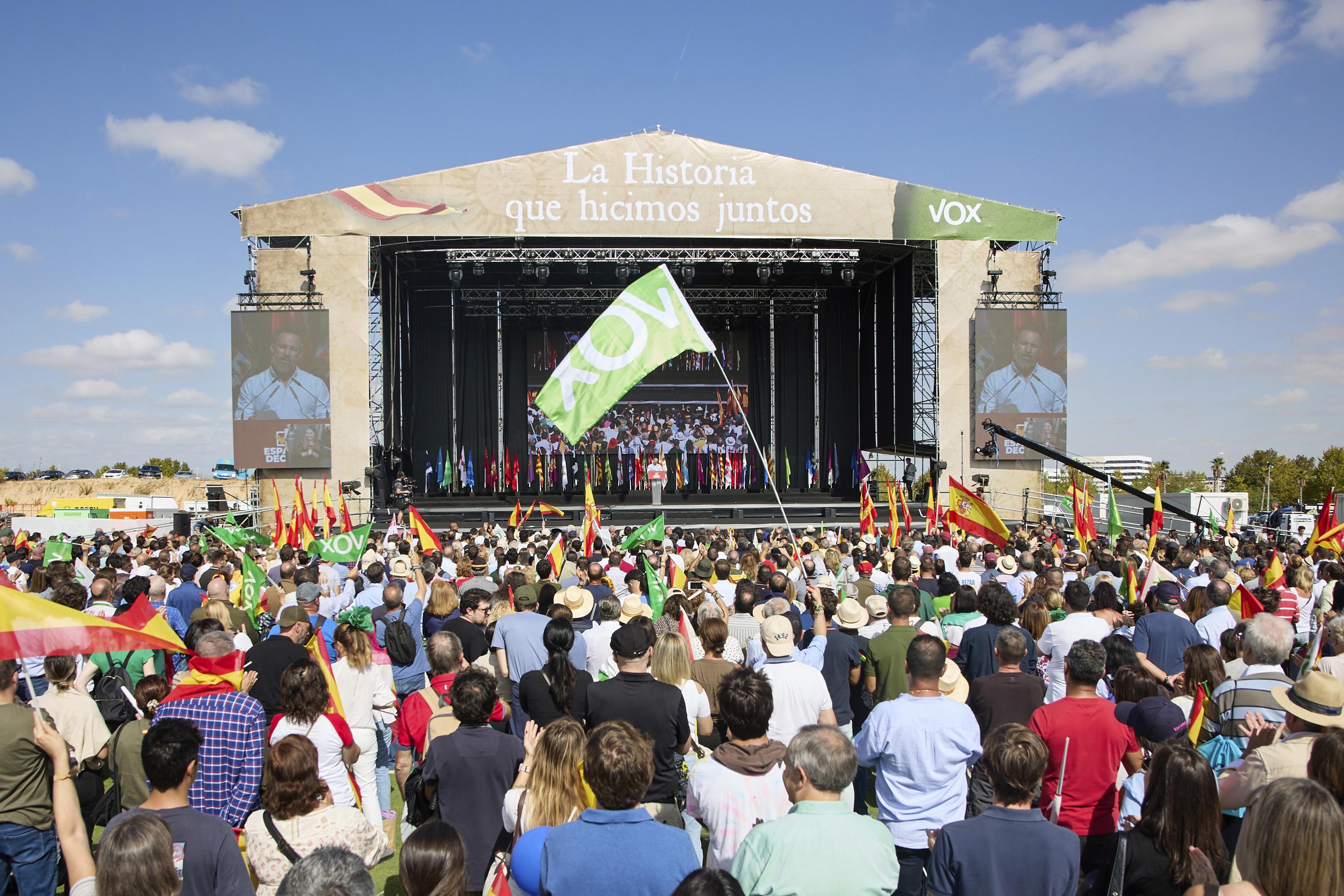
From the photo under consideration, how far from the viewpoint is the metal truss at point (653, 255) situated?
23328 mm

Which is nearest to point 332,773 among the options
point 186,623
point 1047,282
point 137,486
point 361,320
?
point 186,623

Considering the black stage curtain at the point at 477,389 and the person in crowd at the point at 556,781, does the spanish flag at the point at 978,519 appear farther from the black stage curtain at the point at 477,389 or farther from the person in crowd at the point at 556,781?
the black stage curtain at the point at 477,389

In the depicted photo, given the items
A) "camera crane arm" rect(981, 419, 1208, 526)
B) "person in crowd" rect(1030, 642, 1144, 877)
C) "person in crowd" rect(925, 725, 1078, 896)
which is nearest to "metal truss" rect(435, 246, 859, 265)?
"camera crane arm" rect(981, 419, 1208, 526)

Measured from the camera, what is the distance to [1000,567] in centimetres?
828

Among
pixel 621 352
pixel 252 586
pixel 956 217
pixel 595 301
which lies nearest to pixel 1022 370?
pixel 956 217

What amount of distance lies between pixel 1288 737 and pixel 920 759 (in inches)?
51.1

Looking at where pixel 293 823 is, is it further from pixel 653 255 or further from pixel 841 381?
pixel 841 381

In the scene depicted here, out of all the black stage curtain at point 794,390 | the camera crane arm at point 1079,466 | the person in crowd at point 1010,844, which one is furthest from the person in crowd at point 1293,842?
the black stage curtain at point 794,390

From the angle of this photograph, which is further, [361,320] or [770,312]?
[770,312]

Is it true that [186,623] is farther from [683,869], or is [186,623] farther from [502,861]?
[683,869]

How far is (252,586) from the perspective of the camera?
7.56m

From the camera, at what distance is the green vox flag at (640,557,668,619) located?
22.9 ft

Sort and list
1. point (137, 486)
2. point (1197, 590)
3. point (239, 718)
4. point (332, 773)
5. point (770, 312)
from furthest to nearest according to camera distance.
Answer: point (137, 486)
point (770, 312)
point (1197, 590)
point (332, 773)
point (239, 718)

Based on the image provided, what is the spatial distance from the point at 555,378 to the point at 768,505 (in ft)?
57.8
